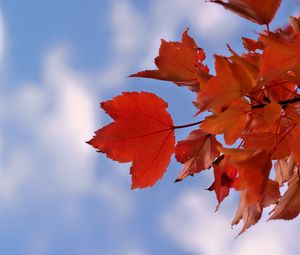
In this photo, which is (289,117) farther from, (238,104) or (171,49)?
(171,49)

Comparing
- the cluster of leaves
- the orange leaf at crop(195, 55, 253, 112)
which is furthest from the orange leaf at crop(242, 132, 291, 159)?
the orange leaf at crop(195, 55, 253, 112)

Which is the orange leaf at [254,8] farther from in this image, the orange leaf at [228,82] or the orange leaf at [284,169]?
the orange leaf at [284,169]

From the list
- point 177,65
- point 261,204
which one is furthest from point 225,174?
point 177,65

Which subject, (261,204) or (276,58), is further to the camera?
(261,204)

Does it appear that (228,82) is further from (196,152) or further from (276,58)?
(196,152)

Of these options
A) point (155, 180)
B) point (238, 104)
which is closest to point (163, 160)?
point (155, 180)

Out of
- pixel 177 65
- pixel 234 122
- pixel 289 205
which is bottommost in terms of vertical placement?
pixel 289 205

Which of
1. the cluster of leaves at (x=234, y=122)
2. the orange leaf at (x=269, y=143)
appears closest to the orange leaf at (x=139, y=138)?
the cluster of leaves at (x=234, y=122)

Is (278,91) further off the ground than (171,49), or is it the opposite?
(171,49)
